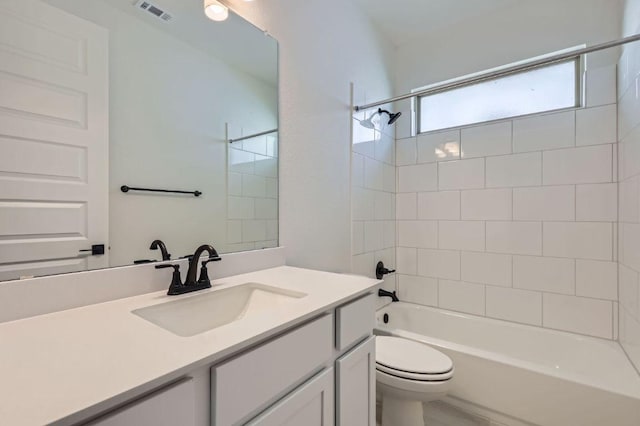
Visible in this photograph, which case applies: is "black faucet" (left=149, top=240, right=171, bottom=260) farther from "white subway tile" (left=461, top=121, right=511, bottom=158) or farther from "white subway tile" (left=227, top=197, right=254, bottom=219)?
"white subway tile" (left=461, top=121, right=511, bottom=158)

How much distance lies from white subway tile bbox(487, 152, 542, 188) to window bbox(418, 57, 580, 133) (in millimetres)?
321

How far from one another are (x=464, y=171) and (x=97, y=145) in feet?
7.36

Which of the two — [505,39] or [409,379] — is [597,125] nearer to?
[505,39]

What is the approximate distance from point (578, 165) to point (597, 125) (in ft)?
0.83

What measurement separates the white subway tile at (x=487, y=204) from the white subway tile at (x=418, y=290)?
1.97ft

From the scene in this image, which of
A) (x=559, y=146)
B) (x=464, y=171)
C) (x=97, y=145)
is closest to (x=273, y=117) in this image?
(x=97, y=145)

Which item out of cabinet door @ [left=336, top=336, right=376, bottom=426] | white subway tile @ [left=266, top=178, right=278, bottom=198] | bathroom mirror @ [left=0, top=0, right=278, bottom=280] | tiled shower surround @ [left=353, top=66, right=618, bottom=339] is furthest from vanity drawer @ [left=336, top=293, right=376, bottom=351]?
tiled shower surround @ [left=353, top=66, right=618, bottom=339]

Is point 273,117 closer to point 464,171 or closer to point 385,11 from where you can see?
point 385,11

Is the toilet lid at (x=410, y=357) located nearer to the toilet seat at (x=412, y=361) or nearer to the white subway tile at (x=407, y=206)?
the toilet seat at (x=412, y=361)

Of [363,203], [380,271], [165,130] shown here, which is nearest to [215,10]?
[165,130]

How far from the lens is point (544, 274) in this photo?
2.01 metres

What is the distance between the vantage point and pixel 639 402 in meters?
1.23

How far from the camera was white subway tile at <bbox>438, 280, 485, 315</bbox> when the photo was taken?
2.22m

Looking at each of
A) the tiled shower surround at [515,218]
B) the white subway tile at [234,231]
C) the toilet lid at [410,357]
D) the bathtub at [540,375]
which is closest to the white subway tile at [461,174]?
the tiled shower surround at [515,218]
